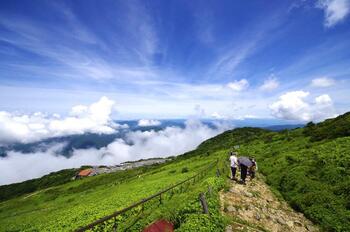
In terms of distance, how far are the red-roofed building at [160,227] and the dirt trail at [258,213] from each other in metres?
3.35

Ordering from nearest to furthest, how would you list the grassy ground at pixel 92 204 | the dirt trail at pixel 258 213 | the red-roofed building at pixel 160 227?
the red-roofed building at pixel 160 227 < the dirt trail at pixel 258 213 < the grassy ground at pixel 92 204

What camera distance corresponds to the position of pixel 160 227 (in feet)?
45.9

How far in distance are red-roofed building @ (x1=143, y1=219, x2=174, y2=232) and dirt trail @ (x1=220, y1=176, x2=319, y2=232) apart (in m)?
3.35

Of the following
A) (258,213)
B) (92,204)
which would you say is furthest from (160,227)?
(92,204)

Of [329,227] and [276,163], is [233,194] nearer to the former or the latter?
[329,227]

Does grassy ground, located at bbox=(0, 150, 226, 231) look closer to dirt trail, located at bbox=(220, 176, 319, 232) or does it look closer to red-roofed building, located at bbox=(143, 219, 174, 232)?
dirt trail, located at bbox=(220, 176, 319, 232)

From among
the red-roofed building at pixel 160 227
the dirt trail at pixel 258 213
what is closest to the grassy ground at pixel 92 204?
the dirt trail at pixel 258 213

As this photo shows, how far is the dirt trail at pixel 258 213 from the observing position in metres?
16.2

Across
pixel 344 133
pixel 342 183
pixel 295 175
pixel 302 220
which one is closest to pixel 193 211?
pixel 302 220

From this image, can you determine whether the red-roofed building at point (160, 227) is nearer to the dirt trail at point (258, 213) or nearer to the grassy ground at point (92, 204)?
the dirt trail at point (258, 213)

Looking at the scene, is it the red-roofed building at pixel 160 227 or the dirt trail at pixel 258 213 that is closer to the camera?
the red-roofed building at pixel 160 227

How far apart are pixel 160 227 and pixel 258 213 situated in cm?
797

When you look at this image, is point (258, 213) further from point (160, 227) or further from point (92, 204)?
point (92, 204)

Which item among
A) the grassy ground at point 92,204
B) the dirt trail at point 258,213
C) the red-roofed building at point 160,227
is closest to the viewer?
the red-roofed building at point 160,227
